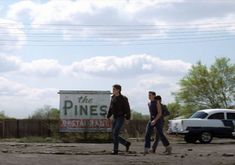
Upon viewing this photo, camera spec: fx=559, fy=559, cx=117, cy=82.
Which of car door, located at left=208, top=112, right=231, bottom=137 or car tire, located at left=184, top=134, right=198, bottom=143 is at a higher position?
car door, located at left=208, top=112, right=231, bottom=137

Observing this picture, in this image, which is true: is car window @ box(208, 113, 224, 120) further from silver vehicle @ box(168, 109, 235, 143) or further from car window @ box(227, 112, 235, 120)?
car window @ box(227, 112, 235, 120)

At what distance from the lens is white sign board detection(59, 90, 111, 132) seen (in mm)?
29317

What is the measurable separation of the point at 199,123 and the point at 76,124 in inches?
252

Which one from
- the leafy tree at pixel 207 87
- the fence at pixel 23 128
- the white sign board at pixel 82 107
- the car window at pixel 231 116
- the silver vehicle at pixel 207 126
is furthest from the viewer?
the leafy tree at pixel 207 87

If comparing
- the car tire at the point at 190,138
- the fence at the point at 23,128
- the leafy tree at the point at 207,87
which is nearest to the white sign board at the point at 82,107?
the fence at the point at 23,128

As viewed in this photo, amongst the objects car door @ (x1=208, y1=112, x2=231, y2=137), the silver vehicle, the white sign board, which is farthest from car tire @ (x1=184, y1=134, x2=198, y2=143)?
the white sign board

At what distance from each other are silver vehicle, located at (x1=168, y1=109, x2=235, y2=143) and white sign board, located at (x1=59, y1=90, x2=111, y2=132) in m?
4.01

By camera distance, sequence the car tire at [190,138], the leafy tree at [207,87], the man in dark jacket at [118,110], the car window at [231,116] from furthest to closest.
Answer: the leafy tree at [207,87], the car window at [231,116], the car tire at [190,138], the man in dark jacket at [118,110]

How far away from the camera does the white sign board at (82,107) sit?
2932cm

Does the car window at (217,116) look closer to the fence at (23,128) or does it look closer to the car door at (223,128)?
the car door at (223,128)

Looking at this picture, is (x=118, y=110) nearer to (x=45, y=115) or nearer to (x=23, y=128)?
(x=23, y=128)

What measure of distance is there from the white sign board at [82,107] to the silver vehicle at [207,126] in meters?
4.01

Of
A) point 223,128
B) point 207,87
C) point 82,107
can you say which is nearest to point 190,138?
point 223,128

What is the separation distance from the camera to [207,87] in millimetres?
65312
